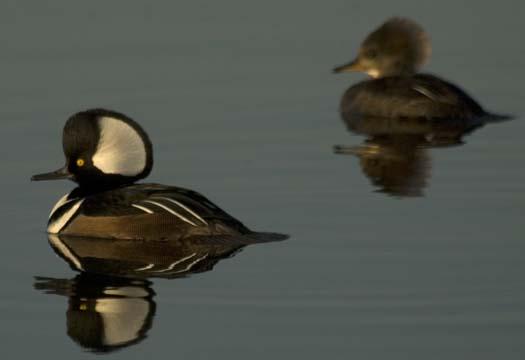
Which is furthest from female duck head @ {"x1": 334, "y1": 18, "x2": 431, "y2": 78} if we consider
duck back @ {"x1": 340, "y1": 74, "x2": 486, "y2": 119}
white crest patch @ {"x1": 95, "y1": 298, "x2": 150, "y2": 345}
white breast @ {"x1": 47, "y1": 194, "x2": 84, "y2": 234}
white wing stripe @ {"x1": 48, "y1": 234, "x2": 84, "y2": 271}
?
white crest patch @ {"x1": 95, "y1": 298, "x2": 150, "y2": 345}

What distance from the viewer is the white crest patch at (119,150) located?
39.4 ft

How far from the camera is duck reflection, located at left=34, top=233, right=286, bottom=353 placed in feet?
31.3

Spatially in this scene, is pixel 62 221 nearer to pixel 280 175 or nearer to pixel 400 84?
pixel 280 175

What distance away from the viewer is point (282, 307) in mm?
9836

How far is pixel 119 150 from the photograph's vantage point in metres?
12.1

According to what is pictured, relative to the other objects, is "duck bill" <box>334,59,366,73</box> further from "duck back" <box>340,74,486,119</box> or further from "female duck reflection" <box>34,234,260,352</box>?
"female duck reflection" <box>34,234,260,352</box>

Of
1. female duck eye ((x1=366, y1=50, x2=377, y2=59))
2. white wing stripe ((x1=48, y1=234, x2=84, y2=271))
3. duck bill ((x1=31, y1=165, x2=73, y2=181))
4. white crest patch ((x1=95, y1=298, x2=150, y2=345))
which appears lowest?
white crest patch ((x1=95, y1=298, x2=150, y2=345))

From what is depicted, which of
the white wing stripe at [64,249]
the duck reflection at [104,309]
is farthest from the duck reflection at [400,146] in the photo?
the duck reflection at [104,309]

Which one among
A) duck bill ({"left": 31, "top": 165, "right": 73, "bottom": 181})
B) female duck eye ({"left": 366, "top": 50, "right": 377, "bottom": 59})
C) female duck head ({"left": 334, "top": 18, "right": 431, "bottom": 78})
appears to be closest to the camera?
duck bill ({"left": 31, "top": 165, "right": 73, "bottom": 181})

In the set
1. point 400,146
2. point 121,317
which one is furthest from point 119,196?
point 400,146

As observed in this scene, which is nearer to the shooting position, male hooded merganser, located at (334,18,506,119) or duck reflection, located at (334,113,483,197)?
duck reflection, located at (334,113,483,197)

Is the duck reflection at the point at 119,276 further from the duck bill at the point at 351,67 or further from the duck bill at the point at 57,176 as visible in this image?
the duck bill at the point at 351,67

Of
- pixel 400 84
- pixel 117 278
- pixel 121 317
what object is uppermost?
pixel 400 84

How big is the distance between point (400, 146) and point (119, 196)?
190 inches
